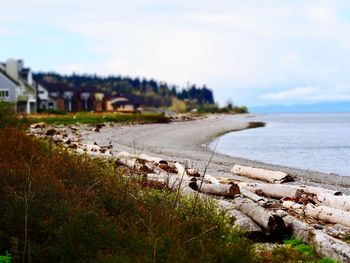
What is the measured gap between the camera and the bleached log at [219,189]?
43.2 ft

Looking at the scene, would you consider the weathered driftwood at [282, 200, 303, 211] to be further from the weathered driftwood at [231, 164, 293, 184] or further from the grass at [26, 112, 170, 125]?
the grass at [26, 112, 170, 125]

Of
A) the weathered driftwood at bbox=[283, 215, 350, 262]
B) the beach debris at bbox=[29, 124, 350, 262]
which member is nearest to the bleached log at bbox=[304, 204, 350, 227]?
the beach debris at bbox=[29, 124, 350, 262]

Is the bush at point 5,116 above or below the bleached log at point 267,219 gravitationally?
above

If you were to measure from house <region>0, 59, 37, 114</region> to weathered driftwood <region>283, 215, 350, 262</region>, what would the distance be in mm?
63857

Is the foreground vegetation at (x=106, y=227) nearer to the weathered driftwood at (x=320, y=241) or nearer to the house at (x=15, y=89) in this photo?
the weathered driftwood at (x=320, y=241)

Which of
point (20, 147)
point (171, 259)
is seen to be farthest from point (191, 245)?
point (20, 147)

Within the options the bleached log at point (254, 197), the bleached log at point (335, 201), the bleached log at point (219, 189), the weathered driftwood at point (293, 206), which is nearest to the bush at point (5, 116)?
the bleached log at point (219, 189)

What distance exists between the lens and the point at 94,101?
12112 cm

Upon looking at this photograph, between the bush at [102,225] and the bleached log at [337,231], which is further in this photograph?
the bleached log at [337,231]

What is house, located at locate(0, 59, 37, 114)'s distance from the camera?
7562 centimetres

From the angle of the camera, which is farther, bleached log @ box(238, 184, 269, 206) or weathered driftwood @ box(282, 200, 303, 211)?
bleached log @ box(238, 184, 269, 206)

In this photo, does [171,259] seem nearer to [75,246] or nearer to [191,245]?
[191,245]

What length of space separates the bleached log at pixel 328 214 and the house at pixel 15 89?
62.5 metres

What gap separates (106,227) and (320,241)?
3.11 meters
